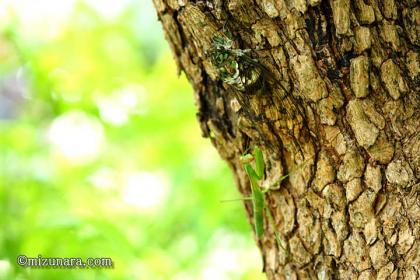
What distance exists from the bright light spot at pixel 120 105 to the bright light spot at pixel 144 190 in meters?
0.33

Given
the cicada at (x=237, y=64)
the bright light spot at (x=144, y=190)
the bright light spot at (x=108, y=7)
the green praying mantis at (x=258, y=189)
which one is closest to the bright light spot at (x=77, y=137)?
the bright light spot at (x=144, y=190)

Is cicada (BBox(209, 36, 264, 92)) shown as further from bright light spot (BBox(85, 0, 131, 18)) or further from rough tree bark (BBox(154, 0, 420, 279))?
bright light spot (BBox(85, 0, 131, 18))

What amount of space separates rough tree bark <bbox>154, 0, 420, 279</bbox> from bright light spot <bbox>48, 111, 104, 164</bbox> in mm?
1526

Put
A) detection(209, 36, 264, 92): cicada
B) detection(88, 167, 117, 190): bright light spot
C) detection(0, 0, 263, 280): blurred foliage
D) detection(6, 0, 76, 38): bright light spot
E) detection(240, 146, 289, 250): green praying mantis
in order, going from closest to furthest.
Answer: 1. detection(209, 36, 264, 92): cicada
2. detection(240, 146, 289, 250): green praying mantis
3. detection(0, 0, 263, 280): blurred foliage
4. detection(88, 167, 117, 190): bright light spot
5. detection(6, 0, 76, 38): bright light spot

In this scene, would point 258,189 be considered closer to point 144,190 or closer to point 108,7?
point 144,190

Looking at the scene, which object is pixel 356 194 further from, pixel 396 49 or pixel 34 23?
pixel 34 23

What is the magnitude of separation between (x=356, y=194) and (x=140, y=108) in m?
1.59

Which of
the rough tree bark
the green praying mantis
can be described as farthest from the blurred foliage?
the rough tree bark

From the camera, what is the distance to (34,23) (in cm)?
268

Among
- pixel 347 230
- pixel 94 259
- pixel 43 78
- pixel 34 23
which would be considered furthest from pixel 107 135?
pixel 347 230

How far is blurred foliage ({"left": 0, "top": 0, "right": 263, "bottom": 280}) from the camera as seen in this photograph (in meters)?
2.25

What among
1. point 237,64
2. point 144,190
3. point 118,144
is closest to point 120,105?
point 118,144

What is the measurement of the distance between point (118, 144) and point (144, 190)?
0.30 meters

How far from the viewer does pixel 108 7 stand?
2740 millimetres
